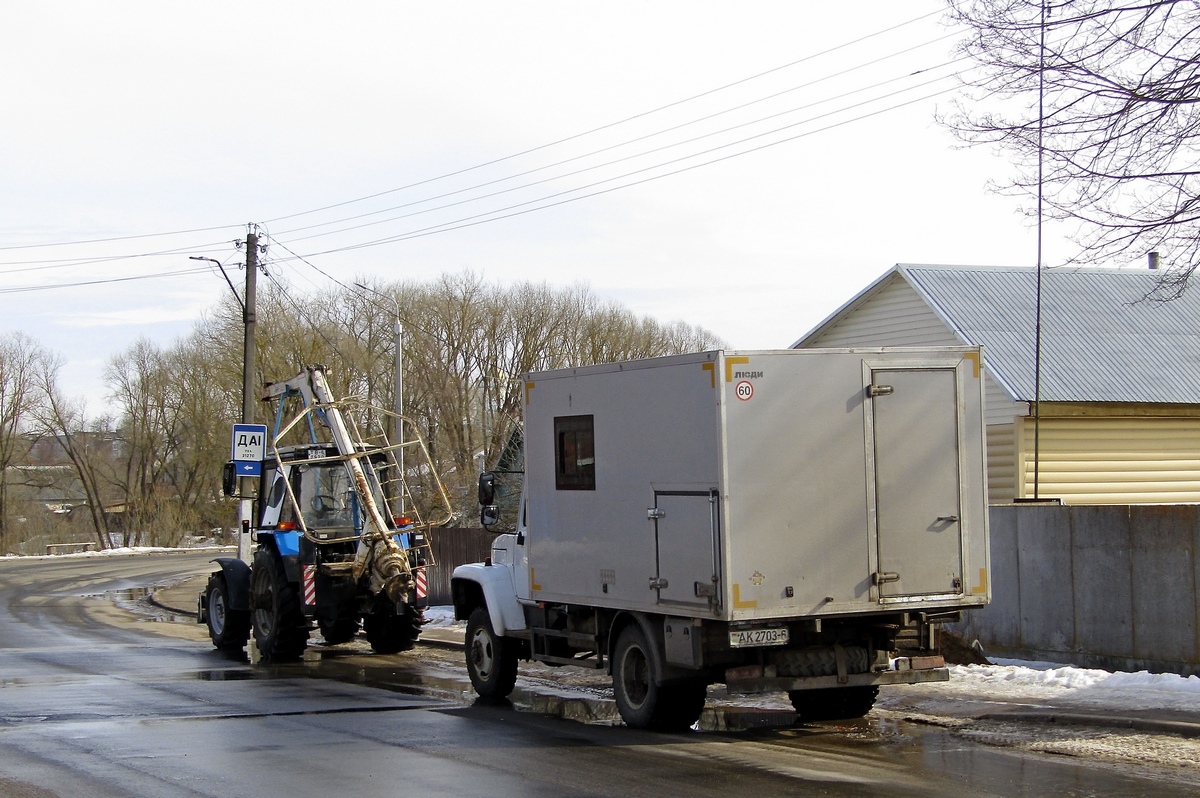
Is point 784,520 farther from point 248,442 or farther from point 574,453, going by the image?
point 248,442

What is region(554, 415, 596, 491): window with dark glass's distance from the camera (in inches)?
457

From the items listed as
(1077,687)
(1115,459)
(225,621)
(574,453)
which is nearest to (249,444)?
(225,621)

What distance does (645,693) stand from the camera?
11172 mm

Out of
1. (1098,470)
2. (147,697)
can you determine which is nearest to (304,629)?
(147,697)

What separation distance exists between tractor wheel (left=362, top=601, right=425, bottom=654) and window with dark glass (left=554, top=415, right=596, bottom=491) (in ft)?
20.5

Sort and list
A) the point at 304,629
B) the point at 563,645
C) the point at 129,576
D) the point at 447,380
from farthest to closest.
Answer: the point at 447,380, the point at 129,576, the point at 304,629, the point at 563,645

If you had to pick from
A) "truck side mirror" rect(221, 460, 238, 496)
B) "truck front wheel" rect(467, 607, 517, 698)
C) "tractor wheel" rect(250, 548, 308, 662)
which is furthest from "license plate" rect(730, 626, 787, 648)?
"truck side mirror" rect(221, 460, 238, 496)

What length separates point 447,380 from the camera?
4925 cm

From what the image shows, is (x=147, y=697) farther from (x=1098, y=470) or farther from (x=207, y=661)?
(x=1098, y=470)

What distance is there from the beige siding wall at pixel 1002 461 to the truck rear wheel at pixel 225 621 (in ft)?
38.4

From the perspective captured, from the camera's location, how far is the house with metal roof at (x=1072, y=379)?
20531 millimetres

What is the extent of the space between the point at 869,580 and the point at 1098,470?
12.2m

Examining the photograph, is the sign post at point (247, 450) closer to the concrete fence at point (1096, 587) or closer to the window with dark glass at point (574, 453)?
the window with dark glass at point (574, 453)

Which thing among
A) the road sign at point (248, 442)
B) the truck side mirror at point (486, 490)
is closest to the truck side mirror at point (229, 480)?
the road sign at point (248, 442)
